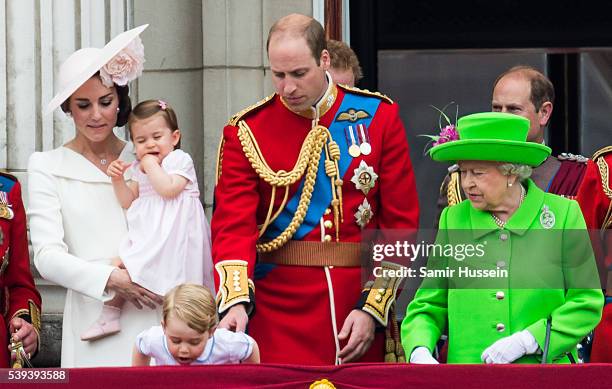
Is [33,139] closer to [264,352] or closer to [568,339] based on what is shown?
[264,352]

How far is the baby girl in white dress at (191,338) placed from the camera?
6473mm

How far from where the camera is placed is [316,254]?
7211 mm

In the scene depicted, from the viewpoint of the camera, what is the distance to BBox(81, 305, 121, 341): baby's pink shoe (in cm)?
730

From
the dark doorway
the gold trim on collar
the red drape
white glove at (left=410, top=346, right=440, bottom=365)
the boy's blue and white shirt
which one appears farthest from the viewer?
the dark doorway

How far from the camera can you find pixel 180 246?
23.8ft

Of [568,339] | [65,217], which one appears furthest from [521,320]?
[65,217]

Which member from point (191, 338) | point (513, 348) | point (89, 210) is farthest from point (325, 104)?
point (513, 348)

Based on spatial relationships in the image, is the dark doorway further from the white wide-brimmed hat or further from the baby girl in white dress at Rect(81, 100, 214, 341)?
the baby girl in white dress at Rect(81, 100, 214, 341)

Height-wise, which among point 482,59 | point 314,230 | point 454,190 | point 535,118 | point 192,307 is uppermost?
point 482,59

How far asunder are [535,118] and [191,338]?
1.74 meters

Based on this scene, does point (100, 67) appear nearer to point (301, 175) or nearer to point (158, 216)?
point (158, 216)

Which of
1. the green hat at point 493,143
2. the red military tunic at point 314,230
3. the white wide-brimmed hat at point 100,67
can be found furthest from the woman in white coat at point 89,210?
the green hat at point 493,143

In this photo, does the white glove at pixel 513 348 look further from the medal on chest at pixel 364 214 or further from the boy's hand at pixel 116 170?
the boy's hand at pixel 116 170

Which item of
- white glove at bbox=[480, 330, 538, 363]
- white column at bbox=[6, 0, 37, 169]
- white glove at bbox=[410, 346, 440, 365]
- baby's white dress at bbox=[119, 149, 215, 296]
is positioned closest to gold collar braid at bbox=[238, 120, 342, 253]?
baby's white dress at bbox=[119, 149, 215, 296]
